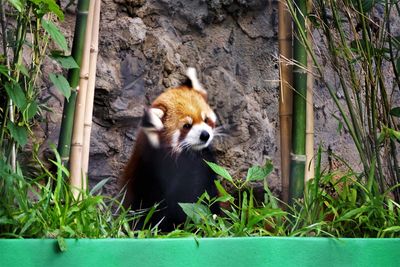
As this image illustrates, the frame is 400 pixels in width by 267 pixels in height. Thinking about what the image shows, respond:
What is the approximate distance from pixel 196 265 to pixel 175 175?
44 cm

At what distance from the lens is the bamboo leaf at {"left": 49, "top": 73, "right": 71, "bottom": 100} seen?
2639 mm

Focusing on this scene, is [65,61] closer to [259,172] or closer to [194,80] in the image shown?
[194,80]

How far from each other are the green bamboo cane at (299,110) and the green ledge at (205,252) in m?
0.29

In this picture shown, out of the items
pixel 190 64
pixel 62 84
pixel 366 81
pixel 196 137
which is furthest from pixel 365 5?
pixel 62 84

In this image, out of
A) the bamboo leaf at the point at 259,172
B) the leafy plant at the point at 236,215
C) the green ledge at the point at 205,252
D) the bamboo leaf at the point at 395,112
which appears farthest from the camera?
the bamboo leaf at the point at 395,112

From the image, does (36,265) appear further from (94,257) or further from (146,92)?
(146,92)

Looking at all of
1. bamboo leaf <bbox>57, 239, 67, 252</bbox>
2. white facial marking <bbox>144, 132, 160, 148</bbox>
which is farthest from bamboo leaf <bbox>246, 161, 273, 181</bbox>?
bamboo leaf <bbox>57, 239, 67, 252</bbox>

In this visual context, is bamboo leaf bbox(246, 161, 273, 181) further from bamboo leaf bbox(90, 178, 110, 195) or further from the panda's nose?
bamboo leaf bbox(90, 178, 110, 195)

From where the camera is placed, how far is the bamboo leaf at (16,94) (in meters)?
2.56

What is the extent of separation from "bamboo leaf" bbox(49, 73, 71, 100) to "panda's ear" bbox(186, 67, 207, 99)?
53 cm

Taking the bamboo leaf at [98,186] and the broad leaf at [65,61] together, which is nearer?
the broad leaf at [65,61]

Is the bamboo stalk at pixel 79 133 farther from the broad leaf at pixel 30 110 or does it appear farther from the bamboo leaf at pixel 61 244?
the bamboo leaf at pixel 61 244

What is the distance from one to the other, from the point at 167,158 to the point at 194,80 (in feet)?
1.01

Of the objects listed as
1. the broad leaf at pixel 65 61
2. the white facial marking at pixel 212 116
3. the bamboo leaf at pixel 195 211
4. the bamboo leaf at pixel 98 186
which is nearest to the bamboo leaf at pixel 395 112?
the white facial marking at pixel 212 116
